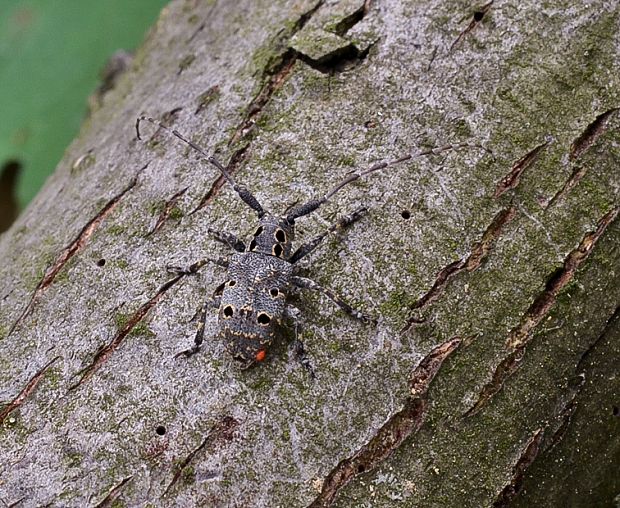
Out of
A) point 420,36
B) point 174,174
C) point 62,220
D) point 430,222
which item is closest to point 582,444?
point 430,222

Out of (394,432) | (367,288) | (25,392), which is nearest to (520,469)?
(394,432)

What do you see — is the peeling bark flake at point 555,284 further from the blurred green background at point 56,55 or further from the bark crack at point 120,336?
the blurred green background at point 56,55

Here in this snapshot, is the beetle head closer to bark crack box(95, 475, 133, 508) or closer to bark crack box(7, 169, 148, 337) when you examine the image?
bark crack box(7, 169, 148, 337)

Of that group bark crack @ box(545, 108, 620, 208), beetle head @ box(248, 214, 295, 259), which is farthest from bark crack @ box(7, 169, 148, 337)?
bark crack @ box(545, 108, 620, 208)

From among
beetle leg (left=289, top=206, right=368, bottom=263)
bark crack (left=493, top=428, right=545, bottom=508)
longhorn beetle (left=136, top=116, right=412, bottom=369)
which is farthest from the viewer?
beetle leg (left=289, top=206, right=368, bottom=263)

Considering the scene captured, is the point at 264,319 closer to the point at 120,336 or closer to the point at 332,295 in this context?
the point at 332,295

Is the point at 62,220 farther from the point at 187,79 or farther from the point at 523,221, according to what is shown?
the point at 523,221
